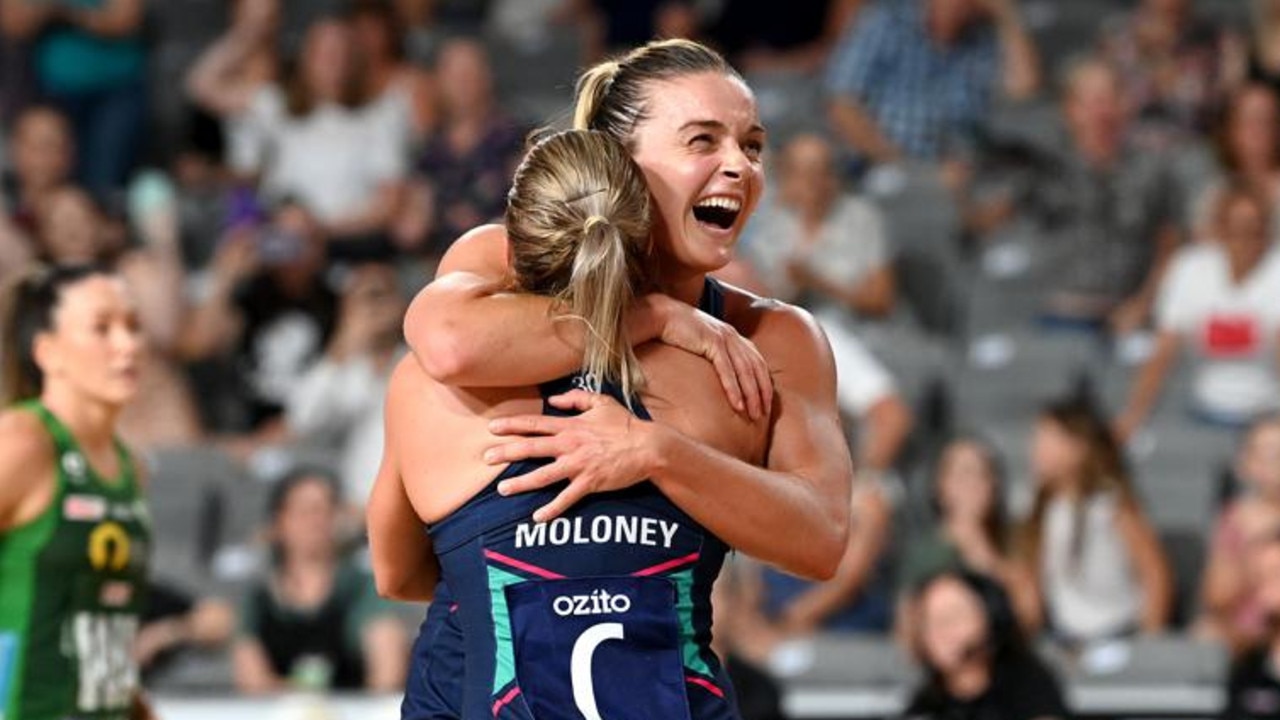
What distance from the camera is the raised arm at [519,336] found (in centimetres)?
299

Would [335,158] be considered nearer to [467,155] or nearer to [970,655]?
[467,155]

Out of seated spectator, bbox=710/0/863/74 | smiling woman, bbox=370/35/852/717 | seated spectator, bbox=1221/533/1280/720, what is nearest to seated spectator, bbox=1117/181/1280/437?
seated spectator, bbox=1221/533/1280/720

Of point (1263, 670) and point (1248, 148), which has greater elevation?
point (1248, 148)

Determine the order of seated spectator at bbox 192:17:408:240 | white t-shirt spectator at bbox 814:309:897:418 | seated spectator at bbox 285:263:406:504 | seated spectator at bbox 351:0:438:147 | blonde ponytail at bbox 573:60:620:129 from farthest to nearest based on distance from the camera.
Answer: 1. seated spectator at bbox 351:0:438:147
2. seated spectator at bbox 192:17:408:240
3. seated spectator at bbox 285:263:406:504
4. white t-shirt spectator at bbox 814:309:897:418
5. blonde ponytail at bbox 573:60:620:129

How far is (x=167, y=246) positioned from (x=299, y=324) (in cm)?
65

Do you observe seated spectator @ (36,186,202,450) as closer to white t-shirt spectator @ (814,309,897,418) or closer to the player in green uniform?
white t-shirt spectator @ (814,309,897,418)

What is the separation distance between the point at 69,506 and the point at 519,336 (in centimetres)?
195

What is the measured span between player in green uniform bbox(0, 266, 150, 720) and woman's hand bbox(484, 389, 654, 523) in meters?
1.87

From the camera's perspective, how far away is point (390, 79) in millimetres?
10289

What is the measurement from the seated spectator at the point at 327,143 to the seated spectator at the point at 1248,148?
3452 mm

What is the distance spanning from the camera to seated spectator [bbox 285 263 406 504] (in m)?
8.84

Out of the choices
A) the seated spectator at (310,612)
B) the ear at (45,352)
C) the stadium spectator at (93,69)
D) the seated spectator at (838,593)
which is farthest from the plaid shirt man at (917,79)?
the ear at (45,352)

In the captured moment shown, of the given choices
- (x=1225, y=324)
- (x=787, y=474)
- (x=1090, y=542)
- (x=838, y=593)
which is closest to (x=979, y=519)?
(x=1090, y=542)

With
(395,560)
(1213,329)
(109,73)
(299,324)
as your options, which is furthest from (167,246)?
(395,560)
